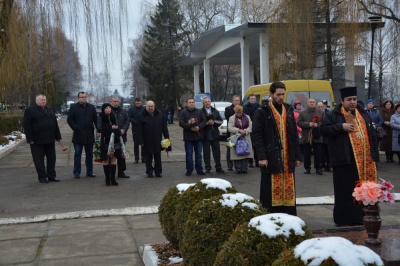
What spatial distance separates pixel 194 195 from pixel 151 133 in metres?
7.20

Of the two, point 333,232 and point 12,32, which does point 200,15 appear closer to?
point 12,32

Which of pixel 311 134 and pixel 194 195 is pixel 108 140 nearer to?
pixel 311 134

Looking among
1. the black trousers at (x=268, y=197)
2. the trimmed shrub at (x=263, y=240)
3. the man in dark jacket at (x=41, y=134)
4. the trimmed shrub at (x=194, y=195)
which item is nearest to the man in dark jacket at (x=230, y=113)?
the man in dark jacket at (x=41, y=134)

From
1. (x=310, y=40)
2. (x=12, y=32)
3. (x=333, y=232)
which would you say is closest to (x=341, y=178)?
(x=333, y=232)

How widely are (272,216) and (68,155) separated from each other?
15605 millimetres

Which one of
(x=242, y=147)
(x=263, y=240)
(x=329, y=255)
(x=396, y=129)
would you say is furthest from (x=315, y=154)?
(x=329, y=255)

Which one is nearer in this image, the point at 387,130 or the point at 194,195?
the point at 194,195

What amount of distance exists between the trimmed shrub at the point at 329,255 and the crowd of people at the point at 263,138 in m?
3.67

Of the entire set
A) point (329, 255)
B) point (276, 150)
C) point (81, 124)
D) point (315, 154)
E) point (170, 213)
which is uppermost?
point (81, 124)

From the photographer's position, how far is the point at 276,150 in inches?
264

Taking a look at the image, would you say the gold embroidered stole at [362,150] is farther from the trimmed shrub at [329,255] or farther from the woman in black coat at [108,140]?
the woman in black coat at [108,140]

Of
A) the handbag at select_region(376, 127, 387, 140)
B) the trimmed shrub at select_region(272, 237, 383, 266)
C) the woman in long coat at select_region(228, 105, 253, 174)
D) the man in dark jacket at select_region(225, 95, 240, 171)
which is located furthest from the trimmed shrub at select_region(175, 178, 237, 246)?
the handbag at select_region(376, 127, 387, 140)

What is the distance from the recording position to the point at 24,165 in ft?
50.4

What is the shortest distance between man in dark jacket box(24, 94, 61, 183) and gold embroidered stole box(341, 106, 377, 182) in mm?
7006
